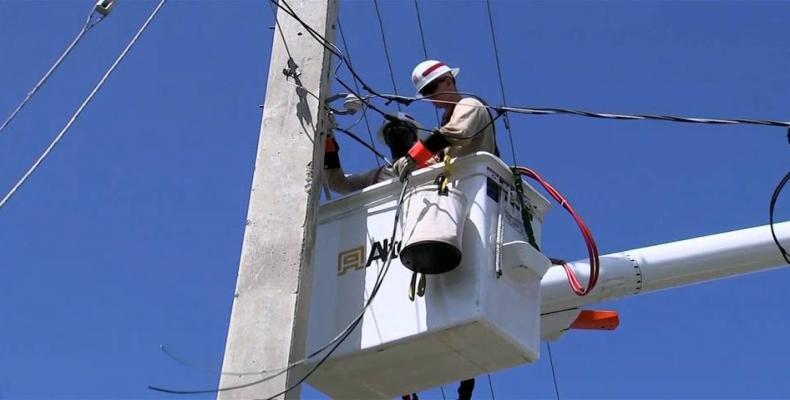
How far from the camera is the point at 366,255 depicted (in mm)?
6508

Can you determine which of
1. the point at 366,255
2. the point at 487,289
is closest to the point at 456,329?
the point at 487,289

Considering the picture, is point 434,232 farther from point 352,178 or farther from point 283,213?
point 352,178

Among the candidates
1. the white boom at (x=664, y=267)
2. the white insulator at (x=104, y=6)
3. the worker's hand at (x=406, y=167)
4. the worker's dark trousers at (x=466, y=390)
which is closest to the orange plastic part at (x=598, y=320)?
the white boom at (x=664, y=267)

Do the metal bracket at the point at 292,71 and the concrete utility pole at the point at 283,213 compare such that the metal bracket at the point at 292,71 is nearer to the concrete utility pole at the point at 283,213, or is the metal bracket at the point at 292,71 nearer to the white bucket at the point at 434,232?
the concrete utility pole at the point at 283,213

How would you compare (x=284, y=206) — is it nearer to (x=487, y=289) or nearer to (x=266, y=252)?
(x=266, y=252)

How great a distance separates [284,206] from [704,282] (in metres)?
3.97

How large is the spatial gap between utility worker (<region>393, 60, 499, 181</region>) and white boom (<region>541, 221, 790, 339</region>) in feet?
5.11

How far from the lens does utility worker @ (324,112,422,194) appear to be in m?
7.33

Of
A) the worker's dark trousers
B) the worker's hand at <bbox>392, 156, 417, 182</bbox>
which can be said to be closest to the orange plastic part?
the worker's dark trousers

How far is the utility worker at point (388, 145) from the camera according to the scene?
7328mm

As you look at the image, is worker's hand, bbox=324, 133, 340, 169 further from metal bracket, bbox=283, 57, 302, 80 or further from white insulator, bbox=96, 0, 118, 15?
white insulator, bbox=96, 0, 118, 15

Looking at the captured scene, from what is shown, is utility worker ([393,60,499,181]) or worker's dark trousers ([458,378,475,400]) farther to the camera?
worker's dark trousers ([458,378,475,400])

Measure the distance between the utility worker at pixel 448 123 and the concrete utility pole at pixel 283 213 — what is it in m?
0.48

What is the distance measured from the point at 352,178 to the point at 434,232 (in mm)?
1673
